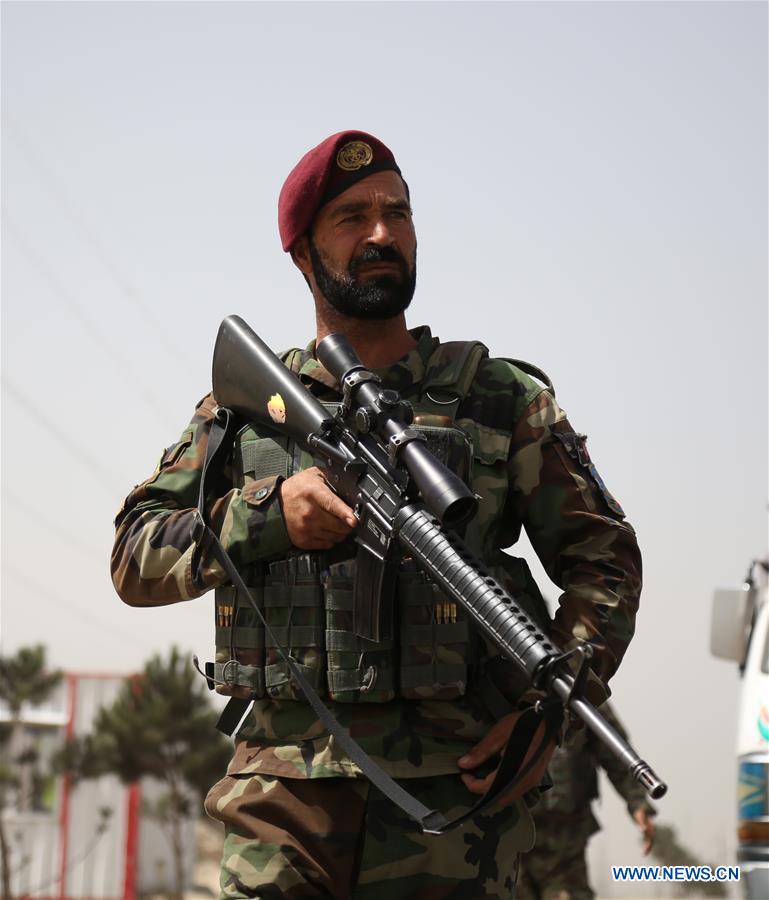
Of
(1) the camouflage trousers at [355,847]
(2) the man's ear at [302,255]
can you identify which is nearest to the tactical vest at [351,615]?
(1) the camouflage trousers at [355,847]

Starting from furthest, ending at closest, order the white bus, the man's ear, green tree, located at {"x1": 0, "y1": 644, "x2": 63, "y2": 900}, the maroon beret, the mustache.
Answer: green tree, located at {"x1": 0, "y1": 644, "x2": 63, "y2": 900}, the white bus, the man's ear, the maroon beret, the mustache

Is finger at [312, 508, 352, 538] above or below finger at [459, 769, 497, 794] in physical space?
above

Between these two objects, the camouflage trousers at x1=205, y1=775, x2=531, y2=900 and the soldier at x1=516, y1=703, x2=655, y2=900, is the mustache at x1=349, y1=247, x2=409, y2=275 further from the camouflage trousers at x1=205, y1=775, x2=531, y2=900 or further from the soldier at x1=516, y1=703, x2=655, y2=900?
the soldier at x1=516, y1=703, x2=655, y2=900

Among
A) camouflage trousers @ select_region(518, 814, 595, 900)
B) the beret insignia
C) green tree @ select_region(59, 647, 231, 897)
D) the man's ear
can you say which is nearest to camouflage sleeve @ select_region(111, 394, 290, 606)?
the man's ear

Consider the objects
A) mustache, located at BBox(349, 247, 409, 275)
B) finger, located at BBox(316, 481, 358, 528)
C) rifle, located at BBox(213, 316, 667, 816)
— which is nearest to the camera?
rifle, located at BBox(213, 316, 667, 816)

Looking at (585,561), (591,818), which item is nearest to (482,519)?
(585,561)

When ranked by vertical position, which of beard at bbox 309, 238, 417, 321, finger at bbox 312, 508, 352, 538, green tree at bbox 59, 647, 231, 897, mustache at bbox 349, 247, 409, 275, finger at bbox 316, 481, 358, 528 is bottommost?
green tree at bbox 59, 647, 231, 897

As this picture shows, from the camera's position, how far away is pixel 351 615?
3.46 metres

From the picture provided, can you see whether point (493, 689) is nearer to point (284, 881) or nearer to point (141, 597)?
point (284, 881)

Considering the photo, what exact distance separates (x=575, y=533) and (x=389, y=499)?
533mm

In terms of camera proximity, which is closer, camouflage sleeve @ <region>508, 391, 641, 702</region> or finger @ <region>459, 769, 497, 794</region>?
finger @ <region>459, 769, 497, 794</region>

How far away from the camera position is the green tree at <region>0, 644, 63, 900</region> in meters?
35.2

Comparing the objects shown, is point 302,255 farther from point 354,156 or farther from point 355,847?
point 355,847

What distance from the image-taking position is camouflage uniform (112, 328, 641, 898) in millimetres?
3379
